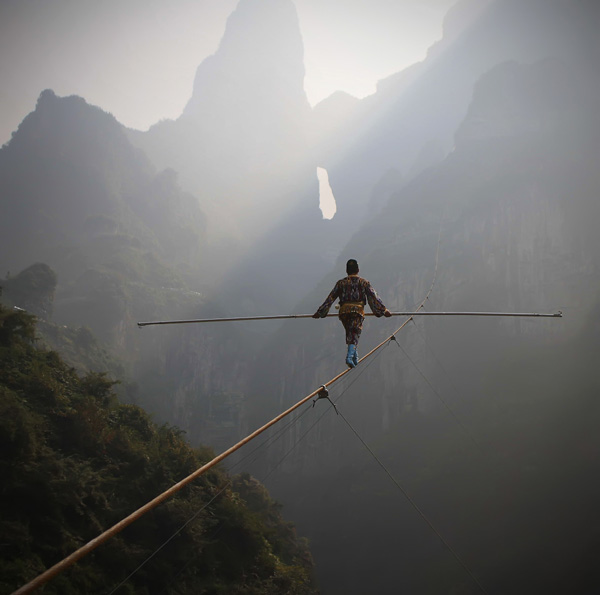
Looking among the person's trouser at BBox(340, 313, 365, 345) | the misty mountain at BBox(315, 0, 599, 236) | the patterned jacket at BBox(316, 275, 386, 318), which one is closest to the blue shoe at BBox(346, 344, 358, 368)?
the person's trouser at BBox(340, 313, 365, 345)

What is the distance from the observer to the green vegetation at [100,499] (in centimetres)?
833

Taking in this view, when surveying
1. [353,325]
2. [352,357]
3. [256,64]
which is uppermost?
[256,64]

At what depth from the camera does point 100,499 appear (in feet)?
32.5

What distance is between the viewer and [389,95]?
12381 cm

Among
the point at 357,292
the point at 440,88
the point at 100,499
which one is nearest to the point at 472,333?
the point at 100,499

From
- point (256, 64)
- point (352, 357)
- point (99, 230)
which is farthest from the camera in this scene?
point (256, 64)

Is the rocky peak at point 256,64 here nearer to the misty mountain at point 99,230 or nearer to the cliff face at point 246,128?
the cliff face at point 246,128

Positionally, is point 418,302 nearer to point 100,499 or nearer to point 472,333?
point 472,333

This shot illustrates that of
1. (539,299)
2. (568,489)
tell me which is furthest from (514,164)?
(568,489)

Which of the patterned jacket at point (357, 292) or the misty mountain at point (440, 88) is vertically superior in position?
the misty mountain at point (440, 88)

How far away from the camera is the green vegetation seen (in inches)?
328

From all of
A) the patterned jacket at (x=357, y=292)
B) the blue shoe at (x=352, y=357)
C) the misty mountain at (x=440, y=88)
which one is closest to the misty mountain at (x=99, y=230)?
the misty mountain at (x=440, y=88)

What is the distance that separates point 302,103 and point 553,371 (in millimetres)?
125007

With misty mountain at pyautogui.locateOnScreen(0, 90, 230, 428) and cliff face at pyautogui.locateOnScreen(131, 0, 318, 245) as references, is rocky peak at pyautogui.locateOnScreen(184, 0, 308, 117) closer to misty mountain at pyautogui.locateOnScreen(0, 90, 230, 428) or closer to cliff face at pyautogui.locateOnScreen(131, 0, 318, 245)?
cliff face at pyautogui.locateOnScreen(131, 0, 318, 245)
